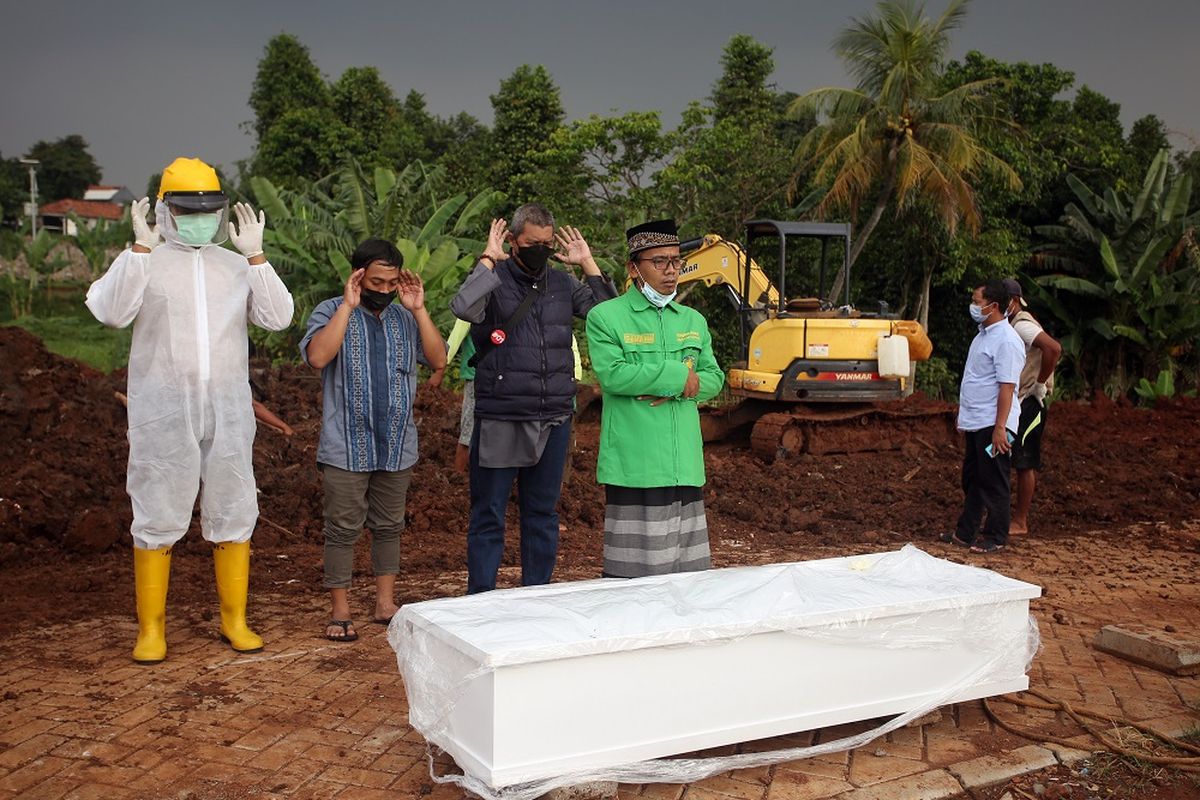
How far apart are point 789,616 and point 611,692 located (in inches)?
26.6

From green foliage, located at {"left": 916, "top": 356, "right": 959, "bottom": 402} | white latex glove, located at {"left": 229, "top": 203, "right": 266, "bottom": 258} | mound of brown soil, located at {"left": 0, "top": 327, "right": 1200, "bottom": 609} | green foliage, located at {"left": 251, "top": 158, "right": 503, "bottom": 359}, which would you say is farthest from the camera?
green foliage, located at {"left": 916, "top": 356, "right": 959, "bottom": 402}

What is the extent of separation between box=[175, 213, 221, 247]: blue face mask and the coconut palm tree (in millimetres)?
16153

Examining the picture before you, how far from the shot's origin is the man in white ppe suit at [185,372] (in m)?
4.80

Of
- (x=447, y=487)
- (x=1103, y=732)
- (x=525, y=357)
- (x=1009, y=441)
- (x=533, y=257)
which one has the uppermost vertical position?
(x=533, y=257)

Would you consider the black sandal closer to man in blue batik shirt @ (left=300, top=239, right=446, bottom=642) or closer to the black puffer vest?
man in blue batik shirt @ (left=300, top=239, right=446, bottom=642)

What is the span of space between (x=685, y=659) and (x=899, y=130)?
739 inches

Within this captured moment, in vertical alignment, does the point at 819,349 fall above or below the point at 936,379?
above

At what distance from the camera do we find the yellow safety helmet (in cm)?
480

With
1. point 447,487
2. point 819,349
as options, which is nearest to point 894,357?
point 819,349

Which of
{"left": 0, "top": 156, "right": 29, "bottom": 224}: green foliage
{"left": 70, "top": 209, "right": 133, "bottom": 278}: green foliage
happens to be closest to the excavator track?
{"left": 70, "top": 209, "right": 133, "bottom": 278}: green foliage

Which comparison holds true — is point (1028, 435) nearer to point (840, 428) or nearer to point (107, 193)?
point (840, 428)

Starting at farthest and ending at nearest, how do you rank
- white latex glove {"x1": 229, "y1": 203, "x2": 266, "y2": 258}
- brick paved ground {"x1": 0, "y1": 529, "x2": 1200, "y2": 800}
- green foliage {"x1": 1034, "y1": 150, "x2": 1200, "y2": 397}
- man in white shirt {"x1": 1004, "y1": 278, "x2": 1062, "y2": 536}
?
green foliage {"x1": 1034, "y1": 150, "x2": 1200, "y2": 397} < man in white shirt {"x1": 1004, "y1": 278, "x2": 1062, "y2": 536} < white latex glove {"x1": 229, "y1": 203, "x2": 266, "y2": 258} < brick paved ground {"x1": 0, "y1": 529, "x2": 1200, "y2": 800}

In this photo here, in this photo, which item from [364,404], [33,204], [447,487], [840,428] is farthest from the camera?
[33,204]

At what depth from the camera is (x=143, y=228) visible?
15.3ft
